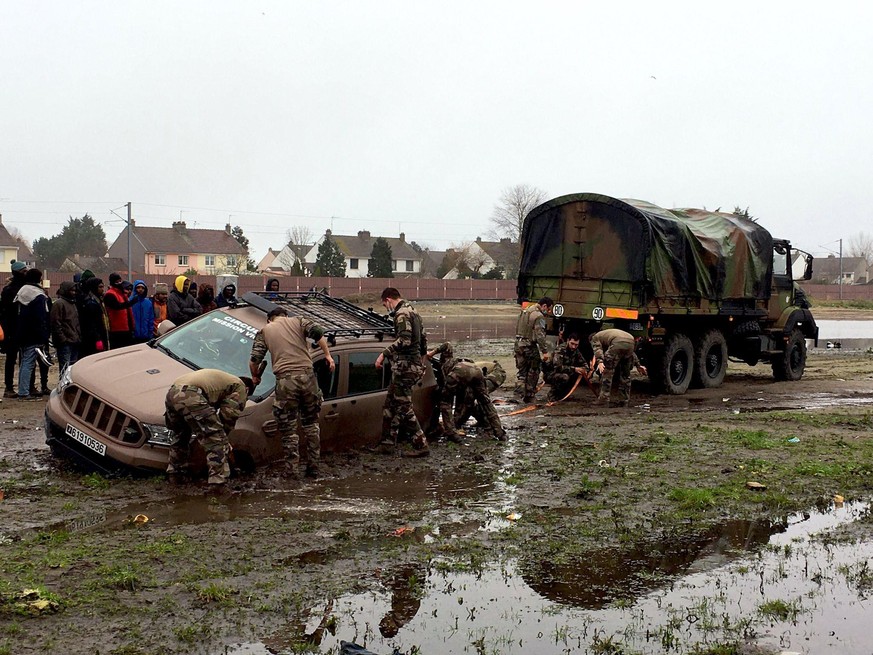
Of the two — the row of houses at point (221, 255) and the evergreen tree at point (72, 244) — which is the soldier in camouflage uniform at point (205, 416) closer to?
the row of houses at point (221, 255)

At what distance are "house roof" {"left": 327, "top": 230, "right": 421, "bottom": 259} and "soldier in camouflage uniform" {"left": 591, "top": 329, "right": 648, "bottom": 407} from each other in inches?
3102

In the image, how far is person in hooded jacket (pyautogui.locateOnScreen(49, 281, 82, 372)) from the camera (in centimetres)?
1308

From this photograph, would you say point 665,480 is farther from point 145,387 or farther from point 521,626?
point 145,387

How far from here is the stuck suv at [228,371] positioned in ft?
26.6

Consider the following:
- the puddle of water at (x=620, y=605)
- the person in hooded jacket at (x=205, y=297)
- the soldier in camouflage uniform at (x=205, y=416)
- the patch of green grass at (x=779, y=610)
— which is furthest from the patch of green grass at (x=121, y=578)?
the person in hooded jacket at (x=205, y=297)

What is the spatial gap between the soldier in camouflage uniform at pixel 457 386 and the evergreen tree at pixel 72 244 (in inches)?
3610

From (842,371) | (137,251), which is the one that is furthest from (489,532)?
(137,251)

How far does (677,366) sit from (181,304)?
8.55 metres

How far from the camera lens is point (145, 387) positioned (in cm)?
852

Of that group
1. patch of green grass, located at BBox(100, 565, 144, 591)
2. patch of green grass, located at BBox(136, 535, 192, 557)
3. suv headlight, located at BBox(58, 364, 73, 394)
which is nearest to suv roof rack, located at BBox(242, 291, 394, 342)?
suv headlight, located at BBox(58, 364, 73, 394)

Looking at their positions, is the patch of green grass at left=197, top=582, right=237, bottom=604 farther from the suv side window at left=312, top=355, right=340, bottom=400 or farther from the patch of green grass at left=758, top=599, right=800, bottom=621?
the suv side window at left=312, top=355, right=340, bottom=400

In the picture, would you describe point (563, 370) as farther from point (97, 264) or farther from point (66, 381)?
Result: point (97, 264)

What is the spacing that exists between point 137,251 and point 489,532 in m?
79.4

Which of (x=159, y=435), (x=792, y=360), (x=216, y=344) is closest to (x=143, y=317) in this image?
(x=216, y=344)
